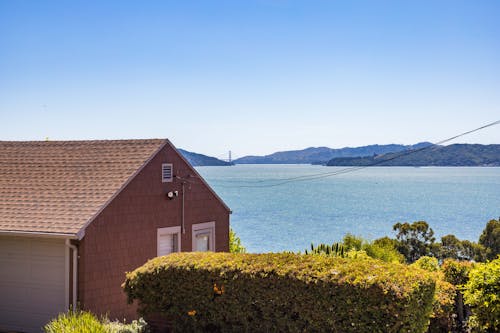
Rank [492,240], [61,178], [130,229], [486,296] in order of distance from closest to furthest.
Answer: [486,296] < [130,229] < [61,178] < [492,240]

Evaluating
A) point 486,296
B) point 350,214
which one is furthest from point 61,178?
point 350,214

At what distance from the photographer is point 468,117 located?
145 ft

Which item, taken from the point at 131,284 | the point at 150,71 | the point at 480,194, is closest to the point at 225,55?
the point at 150,71

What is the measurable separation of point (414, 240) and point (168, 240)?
31.3 meters

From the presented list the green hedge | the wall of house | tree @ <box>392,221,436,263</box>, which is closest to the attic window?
the wall of house

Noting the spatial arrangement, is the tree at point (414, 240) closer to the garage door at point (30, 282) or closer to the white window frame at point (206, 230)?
the white window frame at point (206, 230)

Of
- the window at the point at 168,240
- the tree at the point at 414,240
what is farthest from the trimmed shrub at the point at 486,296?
the tree at the point at 414,240

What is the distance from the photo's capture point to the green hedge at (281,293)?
27.5ft

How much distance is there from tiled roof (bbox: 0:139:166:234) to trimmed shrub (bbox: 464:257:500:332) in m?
8.35

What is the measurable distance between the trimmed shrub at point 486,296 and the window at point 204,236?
9628 mm

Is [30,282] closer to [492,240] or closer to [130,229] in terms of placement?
[130,229]

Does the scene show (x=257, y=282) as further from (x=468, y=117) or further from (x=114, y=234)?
(x=468, y=117)

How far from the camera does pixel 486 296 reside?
9.01m

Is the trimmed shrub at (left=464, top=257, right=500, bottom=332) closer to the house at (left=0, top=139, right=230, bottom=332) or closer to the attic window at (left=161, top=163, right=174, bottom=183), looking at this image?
the house at (left=0, top=139, right=230, bottom=332)
